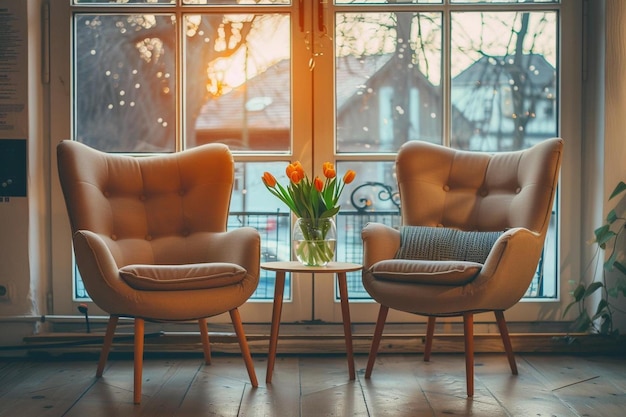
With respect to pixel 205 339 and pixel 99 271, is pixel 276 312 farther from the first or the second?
pixel 99 271

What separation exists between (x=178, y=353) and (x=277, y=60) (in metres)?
1.37

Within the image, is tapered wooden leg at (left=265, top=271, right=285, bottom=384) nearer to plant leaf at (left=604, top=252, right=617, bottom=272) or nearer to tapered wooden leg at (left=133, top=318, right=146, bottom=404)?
tapered wooden leg at (left=133, top=318, right=146, bottom=404)

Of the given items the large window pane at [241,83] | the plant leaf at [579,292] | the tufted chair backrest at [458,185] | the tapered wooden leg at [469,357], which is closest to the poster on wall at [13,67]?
the large window pane at [241,83]

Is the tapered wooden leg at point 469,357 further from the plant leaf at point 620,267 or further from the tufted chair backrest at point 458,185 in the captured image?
the plant leaf at point 620,267

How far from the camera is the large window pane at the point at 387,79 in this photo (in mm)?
3711

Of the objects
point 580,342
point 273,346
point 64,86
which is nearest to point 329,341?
point 273,346

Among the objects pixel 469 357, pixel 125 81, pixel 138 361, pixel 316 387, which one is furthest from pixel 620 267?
pixel 125 81

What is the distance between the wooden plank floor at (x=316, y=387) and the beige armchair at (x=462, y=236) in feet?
0.44

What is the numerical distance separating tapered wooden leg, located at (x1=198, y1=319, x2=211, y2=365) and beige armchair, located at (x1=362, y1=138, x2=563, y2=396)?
68 centimetres

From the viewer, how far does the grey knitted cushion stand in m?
3.19

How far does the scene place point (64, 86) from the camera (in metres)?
3.65

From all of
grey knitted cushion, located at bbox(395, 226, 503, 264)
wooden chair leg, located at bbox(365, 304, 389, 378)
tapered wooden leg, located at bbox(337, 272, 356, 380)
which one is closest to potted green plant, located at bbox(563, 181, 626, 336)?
grey knitted cushion, located at bbox(395, 226, 503, 264)

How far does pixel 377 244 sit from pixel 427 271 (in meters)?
0.32

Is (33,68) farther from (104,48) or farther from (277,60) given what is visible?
(277,60)
